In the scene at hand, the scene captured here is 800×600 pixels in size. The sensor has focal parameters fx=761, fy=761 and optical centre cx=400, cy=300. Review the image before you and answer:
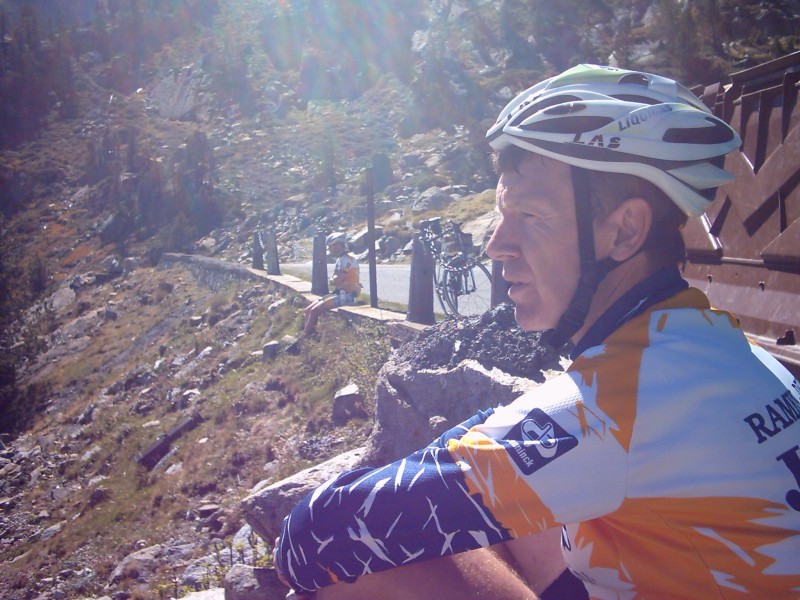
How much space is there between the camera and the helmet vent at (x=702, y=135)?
1.72m

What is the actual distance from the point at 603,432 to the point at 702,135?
0.81 meters

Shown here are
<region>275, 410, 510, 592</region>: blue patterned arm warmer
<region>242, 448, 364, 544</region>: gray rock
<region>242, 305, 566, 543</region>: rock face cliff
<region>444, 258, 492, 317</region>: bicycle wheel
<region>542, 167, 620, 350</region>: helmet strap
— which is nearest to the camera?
<region>275, 410, 510, 592</region>: blue patterned arm warmer

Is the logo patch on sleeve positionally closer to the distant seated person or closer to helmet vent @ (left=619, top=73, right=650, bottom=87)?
helmet vent @ (left=619, top=73, right=650, bottom=87)

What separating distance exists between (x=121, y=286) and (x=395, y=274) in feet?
60.7

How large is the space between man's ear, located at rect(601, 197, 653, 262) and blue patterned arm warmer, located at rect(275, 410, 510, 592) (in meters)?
0.60

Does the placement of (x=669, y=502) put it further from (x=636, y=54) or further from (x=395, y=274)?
(x=636, y=54)

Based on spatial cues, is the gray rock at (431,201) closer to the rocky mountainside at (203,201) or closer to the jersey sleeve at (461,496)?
the rocky mountainside at (203,201)

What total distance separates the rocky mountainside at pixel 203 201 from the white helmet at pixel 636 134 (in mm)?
2924

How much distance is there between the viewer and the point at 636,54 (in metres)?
23.4

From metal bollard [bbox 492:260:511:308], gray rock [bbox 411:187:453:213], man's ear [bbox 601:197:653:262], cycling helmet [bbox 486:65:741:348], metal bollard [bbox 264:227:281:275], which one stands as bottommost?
gray rock [bbox 411:187:453:213]

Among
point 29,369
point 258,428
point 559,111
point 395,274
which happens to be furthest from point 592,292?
point 29,369

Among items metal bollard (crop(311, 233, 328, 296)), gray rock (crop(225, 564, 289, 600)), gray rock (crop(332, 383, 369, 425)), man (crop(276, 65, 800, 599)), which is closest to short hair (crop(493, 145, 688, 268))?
man (crop(276, 65, 800, 599))

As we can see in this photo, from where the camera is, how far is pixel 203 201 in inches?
1596

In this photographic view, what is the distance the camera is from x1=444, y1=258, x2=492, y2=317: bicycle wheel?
10070 millimetres
